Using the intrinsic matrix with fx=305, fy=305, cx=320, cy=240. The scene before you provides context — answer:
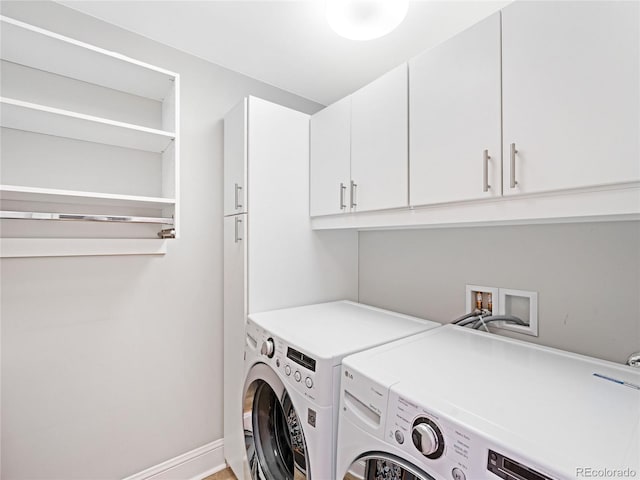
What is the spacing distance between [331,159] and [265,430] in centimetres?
147

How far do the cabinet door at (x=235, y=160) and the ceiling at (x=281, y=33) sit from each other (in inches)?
14.0

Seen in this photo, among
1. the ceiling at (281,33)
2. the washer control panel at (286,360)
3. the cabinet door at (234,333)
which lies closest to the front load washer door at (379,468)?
the washer control panel at (286,360)

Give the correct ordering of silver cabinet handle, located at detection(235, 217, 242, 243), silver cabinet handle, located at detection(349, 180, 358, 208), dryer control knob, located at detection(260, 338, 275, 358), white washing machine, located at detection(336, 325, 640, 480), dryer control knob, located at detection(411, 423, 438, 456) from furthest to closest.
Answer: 1. silver cabinet handle, located at detection(235, 217, 242, 243)
2. silver cabinet handle, located at detection(349, 180, 358, 208)
3. dryer control knob, located at detection(260, 338, 275, 358)
4. dryer control knob, located at detection(411, 423, 438, 456)
5. white washing machine, located at detection(336, 325, 640, 480)

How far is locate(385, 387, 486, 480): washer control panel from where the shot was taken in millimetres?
658

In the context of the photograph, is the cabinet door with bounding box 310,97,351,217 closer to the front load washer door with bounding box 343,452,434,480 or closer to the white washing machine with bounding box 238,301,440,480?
the white washing machine with bounding box 238,301,440,480

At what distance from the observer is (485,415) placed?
72cm

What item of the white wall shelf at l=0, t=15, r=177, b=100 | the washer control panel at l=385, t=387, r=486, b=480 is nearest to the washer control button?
the washer control panel at l=385, t=387, r=486, b=480

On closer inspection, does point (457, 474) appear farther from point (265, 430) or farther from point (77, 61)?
point (77, 61)

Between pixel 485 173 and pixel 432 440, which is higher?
pixel 485 173

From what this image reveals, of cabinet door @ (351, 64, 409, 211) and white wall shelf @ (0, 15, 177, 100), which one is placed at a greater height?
white wall shelf @ (0, 15, 177, 100)

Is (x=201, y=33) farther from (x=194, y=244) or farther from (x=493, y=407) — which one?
(x=493, y=407)

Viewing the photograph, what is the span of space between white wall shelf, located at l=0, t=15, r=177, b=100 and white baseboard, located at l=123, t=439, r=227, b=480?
202 centimetres

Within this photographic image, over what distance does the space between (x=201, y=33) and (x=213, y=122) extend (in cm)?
46

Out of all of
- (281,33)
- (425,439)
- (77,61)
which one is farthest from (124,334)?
(281,33)
